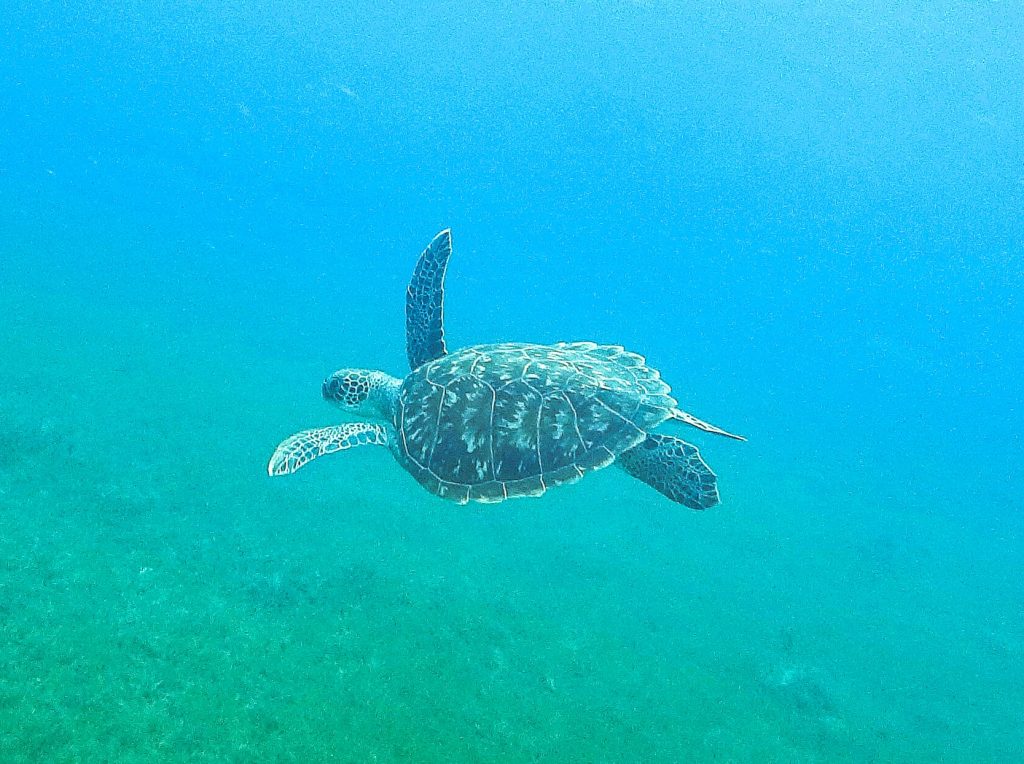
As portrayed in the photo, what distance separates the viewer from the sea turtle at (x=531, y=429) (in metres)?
5.41

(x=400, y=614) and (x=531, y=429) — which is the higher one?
(x=531, y=429)

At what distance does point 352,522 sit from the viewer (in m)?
8.97

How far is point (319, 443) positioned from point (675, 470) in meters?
4.11

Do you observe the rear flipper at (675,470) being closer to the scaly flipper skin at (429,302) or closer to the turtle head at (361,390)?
the scaly flipper skin at (429,302)

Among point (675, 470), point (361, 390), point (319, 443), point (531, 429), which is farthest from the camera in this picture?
point (361, 390)

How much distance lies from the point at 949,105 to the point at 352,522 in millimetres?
109177

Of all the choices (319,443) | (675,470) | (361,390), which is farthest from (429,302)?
(675,470)

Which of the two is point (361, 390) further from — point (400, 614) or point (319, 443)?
point (400, 614)

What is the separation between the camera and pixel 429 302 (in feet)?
23.8

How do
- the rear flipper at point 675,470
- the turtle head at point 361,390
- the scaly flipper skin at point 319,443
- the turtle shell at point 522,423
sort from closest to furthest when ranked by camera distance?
the turtle shell at point 522,423, the rear flipper at point 675,470, the scaly flipper skin at point 319,443, the turtle head at point 361,390

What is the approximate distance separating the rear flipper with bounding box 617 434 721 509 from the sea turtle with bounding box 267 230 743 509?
1 cm

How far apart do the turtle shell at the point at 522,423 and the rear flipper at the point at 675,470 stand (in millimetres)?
436

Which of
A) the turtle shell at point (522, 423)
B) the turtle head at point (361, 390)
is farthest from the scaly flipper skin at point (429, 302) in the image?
the turtle shell at point (522, 423)

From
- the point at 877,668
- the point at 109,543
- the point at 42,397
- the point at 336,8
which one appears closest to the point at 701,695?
the point at 877,668
